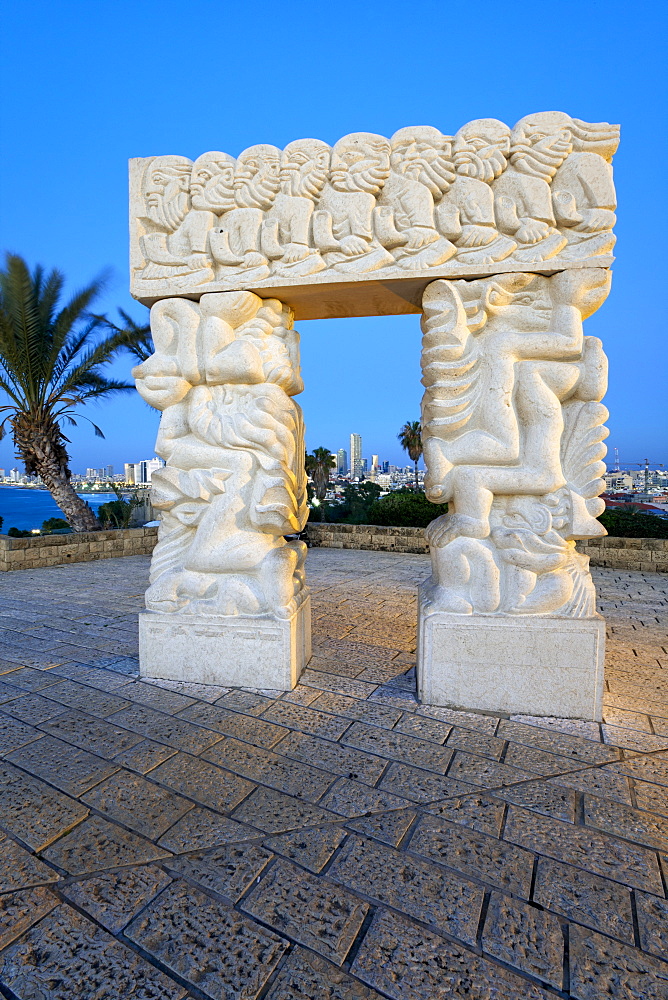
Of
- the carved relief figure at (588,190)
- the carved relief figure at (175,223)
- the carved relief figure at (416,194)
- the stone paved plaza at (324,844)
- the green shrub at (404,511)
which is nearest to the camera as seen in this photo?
the stone paved plaza at (324,844)

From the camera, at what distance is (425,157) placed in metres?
2.50

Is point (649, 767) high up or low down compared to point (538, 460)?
down

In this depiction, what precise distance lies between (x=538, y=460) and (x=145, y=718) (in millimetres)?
2338

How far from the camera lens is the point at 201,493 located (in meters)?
2.82

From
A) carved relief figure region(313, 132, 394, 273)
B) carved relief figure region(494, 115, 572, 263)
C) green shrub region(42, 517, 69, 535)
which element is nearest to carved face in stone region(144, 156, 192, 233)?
carved relief figure region(313, 132, 394, 273)

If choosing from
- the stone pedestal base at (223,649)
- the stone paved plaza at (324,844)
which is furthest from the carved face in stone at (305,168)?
the stone paved plaza at (324,844)

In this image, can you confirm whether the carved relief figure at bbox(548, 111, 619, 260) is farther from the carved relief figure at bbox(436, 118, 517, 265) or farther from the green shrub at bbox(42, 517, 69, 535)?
the green shrub at bbox(42, 517, 69, 535)

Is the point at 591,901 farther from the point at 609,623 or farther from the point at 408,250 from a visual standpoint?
the point at 609,623

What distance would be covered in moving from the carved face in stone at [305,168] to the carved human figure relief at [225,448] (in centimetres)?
58

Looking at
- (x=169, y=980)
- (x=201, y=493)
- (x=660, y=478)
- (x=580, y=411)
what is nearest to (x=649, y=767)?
(x=580, y=411)

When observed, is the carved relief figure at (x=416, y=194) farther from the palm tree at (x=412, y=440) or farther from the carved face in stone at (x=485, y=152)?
the palm tree at (x=412, y=440)

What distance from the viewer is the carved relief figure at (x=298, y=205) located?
262 centimetres

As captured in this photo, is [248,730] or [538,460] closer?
[248,730]

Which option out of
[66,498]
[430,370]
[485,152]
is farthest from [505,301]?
[66,498]
